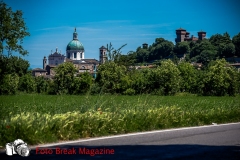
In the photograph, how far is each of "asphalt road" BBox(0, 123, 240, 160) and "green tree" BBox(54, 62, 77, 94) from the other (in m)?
50.0

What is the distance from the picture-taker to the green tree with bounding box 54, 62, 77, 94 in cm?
6031

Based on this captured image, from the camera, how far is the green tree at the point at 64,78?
6031 centimetres

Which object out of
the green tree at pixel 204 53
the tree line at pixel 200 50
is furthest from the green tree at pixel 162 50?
the green tree at pixel 204 53

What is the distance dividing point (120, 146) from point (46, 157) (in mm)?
1911

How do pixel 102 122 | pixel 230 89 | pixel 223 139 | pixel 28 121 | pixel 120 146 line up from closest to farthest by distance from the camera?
pixel 120 146, pixel 28 121, pixel 223 139, pixel 102 122, pixel 230 89

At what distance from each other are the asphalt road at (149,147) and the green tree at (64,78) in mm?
50017

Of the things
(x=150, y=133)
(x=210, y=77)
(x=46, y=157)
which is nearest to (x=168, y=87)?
(x=210, y=77)

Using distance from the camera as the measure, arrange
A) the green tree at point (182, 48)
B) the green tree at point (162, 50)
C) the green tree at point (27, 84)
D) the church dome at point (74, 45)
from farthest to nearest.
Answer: the church dome at point (74, 45), the green tree at point (162, 50), the green tree at point (182, 48), the green tree at point (27, 84)

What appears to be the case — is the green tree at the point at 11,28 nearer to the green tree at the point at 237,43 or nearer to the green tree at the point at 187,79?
the green tree at the point at 187,79

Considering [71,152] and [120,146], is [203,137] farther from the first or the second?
[71,152]

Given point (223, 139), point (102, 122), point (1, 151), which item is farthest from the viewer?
point (102, 122)

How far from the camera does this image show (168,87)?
59.1 meters

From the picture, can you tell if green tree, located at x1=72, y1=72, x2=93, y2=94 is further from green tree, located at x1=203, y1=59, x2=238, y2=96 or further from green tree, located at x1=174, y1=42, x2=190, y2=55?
green tree, located at x1=174, y1=42, x2=190, y2=55

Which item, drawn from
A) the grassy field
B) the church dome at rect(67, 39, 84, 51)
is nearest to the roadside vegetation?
the grassy field
